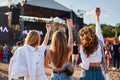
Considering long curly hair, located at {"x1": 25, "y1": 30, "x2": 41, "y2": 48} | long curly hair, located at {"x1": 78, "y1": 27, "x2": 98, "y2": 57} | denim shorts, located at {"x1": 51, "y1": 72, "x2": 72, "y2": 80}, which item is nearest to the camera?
denim shorts, located at {"x1": 51, "y1": 72, "x2": 72, "y2": 80}

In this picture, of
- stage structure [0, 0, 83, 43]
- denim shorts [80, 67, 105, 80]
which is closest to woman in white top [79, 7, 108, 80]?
denim shorts [80, 67, 105, 80]

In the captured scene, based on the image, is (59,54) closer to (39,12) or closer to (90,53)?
(90,53)

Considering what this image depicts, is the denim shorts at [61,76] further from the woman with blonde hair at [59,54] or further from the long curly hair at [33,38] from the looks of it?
the long curly hair at [33,38]

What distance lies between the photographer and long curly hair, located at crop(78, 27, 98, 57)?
530 cm

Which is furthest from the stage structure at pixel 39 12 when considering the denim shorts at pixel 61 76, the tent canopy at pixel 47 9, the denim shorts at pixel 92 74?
the denim shorts at pixel 61 76

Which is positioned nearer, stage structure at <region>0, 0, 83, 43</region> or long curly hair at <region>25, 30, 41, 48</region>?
long curly hair at <region>25, 30, 41, 48</region>

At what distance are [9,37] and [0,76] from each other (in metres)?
20.2

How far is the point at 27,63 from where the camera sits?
5910 mm

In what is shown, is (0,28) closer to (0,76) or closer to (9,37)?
(9,37)

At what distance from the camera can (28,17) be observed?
120 feet

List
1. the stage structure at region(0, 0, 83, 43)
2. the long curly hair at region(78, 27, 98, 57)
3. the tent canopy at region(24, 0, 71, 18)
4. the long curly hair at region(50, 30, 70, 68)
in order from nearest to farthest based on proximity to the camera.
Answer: the long curly hair at region(50, 30, 70, 68), the long curly hair at region(78, 27, 98, 57), the stage structure at region(0, 0, 83, 43), the tent canopy at region(24, 0, 71, 18)

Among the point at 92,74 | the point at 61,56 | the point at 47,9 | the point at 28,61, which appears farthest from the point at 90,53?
the point at 47,9

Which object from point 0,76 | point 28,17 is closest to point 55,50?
point 0,76

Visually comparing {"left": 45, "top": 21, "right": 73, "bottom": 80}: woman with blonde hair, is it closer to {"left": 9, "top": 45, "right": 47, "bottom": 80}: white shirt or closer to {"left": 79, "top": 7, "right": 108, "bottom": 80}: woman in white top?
{"left": 79, "top": 7, "right": 108, "bottom": 80}: woman in white top
